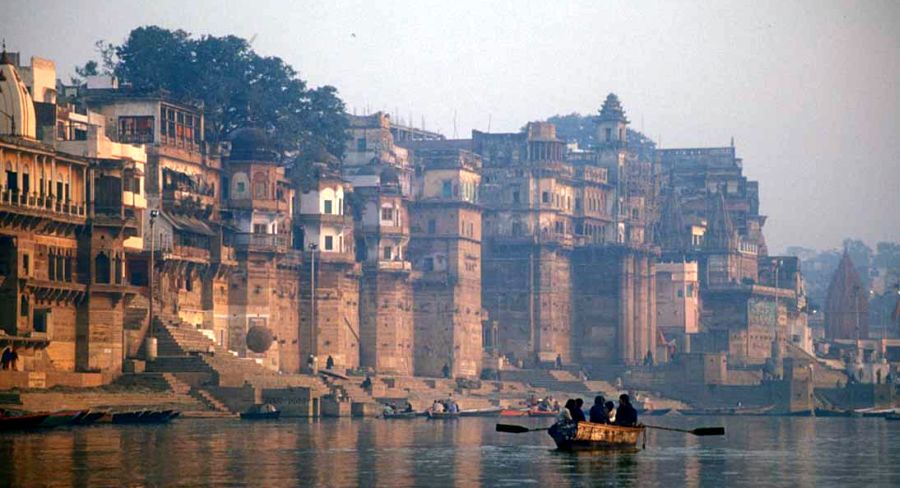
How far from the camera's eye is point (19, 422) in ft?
243

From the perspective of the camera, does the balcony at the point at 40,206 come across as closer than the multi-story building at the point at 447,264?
Yes

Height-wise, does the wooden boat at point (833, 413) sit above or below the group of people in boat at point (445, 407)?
below

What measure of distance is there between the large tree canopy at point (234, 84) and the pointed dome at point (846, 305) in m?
77.5

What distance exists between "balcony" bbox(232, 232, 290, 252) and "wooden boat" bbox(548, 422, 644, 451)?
3962 cm

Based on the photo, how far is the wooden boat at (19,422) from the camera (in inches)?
2901

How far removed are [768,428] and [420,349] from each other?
92.1 feet

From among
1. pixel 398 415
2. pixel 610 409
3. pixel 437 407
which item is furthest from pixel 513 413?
pixel 610 409

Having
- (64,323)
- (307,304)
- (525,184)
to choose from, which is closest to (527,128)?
(525,184)

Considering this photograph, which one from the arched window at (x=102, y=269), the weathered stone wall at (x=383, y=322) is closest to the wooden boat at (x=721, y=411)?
the weathered stone wall at (x=383, y=322)

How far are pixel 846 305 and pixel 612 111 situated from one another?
5132 centimetres

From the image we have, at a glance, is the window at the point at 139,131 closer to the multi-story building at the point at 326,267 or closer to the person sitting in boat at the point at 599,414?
the multi-story building at the point at 326,267

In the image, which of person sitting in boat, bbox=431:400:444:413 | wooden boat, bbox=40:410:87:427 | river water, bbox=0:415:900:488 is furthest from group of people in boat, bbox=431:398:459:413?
wooden boat, bbox=40:410:87:427

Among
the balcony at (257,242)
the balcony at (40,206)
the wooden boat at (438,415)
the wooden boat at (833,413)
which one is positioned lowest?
the wooden boat at (833,413)

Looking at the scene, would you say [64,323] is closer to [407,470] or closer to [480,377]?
[407,470]
